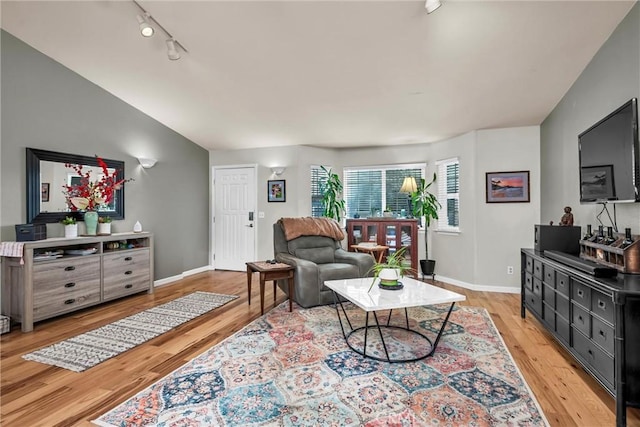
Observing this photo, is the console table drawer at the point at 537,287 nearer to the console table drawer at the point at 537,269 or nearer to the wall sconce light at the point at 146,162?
the console table drawer at the point at 537,269

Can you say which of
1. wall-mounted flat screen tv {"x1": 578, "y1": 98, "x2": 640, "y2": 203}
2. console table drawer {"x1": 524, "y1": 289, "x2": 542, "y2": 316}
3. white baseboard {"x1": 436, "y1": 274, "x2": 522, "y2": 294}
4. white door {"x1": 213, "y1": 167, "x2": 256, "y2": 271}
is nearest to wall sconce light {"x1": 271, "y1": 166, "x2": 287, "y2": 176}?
white door {"x1": 213, "y1": 167, "x2": 256, "y2": 271}

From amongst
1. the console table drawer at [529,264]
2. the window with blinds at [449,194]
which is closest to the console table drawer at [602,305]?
the console table drawer at [529,264]

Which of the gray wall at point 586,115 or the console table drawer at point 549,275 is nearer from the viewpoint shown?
the gray wall at point 586,115

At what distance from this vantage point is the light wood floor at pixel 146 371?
6.02 feet

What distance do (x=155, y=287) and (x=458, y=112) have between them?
4.85m

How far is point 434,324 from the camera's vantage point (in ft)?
10.4

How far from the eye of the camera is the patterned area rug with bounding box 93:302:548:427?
1758 mm

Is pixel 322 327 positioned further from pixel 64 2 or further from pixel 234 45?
pixel 64 2

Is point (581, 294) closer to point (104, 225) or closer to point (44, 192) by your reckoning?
point (104, 225)

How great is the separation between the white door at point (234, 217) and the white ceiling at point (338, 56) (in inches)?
57.9

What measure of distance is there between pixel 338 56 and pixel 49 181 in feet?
11.3

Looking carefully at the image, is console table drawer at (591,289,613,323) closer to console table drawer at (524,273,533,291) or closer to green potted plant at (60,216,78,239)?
console table drawer at (524,273,533,291)

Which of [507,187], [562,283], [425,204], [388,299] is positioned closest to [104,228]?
[388,299]

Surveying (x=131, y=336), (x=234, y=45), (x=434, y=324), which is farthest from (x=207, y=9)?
(x=434, y=324)
